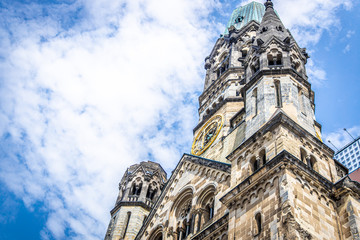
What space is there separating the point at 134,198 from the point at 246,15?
2794cm

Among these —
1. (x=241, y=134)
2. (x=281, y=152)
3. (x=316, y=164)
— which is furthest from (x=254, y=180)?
(x=241, y=134)

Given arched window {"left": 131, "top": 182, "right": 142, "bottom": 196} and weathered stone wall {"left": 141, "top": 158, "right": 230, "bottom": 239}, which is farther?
arched window {"left": 131, "top": 182, "right": 142, "bottom": 196}

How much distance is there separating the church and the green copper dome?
14.1m

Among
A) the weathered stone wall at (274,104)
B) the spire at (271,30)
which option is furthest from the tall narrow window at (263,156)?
the spire at (271,30)

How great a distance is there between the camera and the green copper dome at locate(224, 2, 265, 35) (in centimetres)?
4981

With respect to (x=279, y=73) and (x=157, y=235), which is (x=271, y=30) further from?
(x=157, y=235)

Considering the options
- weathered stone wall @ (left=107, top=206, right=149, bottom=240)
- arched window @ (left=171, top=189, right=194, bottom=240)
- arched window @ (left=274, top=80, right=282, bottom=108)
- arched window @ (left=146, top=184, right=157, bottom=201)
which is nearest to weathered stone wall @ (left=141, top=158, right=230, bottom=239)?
arched window @ (left=171, top=189, right=194, bottom=240)

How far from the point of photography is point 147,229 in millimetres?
26766

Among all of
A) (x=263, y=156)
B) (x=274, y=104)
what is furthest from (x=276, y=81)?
(x=263, y=156)

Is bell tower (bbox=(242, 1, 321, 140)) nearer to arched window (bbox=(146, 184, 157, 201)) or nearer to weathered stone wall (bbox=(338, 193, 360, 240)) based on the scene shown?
weathered stone wall (bbox=(338, 193, 360, 240))

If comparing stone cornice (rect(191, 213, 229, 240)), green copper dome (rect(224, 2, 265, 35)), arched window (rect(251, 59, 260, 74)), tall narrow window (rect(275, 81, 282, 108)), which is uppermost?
green copper dome (rect(224, 2, 265, 35))

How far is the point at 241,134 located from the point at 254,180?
405 inches

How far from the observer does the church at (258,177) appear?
1628cm

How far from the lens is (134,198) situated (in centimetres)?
3222
